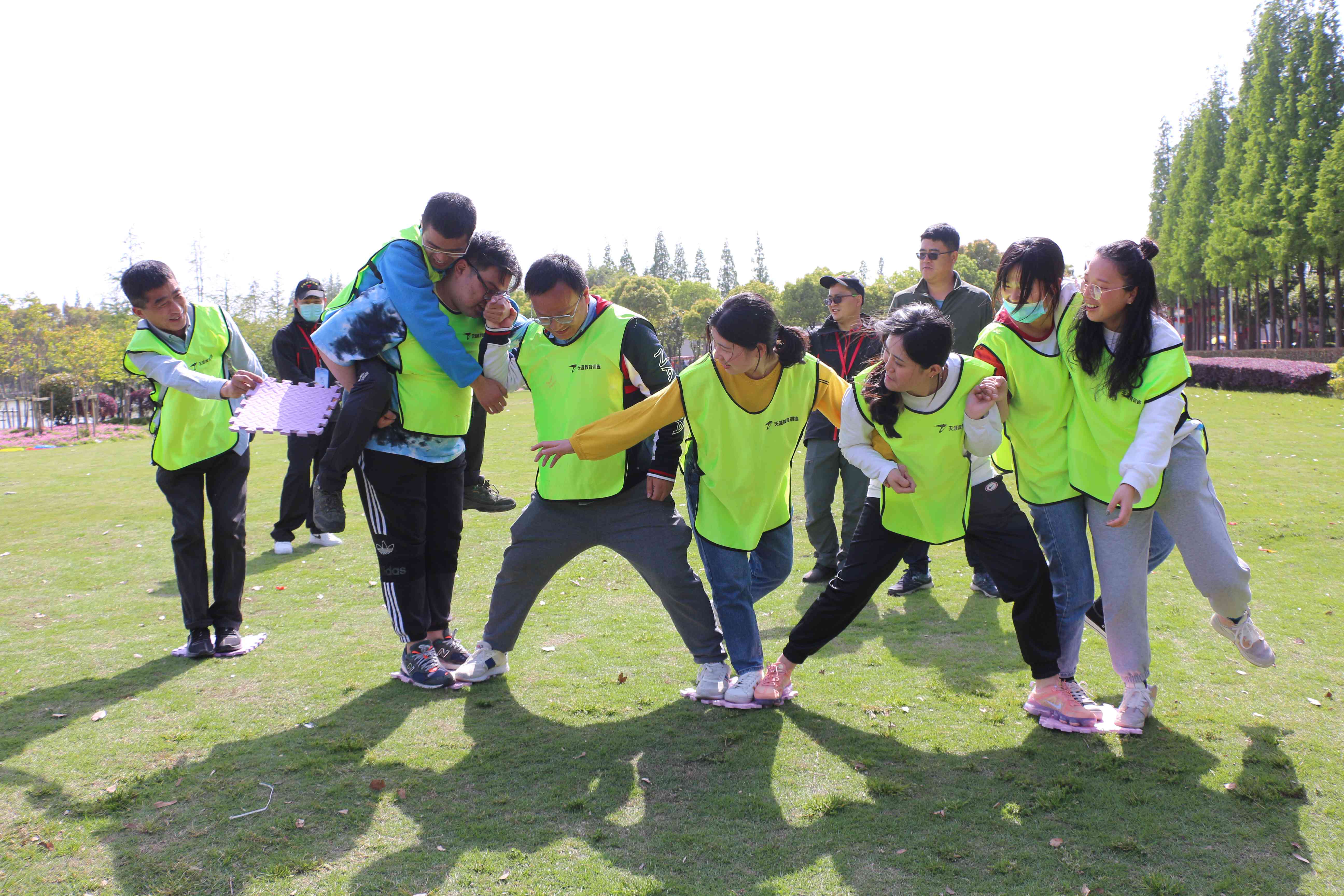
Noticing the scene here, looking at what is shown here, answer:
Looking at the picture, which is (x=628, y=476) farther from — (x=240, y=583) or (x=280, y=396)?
(x=240, y=583)

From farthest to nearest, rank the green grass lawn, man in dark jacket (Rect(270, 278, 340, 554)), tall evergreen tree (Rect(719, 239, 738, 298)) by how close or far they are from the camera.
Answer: tall evergreen tree (Rect(719, 239, 738, 298)) < man in dark jacket (Rect(270, 278, 340, 554)) < the green grass lawn

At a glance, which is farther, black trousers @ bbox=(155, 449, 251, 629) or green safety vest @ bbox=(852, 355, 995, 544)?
black trousers @ bbox=(155, 449, 251, 629)

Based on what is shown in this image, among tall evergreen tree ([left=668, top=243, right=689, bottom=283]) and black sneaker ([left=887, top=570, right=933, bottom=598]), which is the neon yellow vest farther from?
tall evergreen tree ([left=668, top=243, right=689, bottom=283])

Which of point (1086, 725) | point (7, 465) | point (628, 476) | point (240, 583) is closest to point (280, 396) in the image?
point (240, 583)

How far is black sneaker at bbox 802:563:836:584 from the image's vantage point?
648 centimetres

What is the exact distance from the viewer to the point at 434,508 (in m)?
4.62

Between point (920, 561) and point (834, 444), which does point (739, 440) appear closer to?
point (834, 444)

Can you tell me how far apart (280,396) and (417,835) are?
2528 millimetres

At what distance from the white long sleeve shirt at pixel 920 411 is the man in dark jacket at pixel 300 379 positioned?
18.0ft

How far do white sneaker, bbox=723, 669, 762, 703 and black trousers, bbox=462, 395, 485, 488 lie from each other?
82.1 inches

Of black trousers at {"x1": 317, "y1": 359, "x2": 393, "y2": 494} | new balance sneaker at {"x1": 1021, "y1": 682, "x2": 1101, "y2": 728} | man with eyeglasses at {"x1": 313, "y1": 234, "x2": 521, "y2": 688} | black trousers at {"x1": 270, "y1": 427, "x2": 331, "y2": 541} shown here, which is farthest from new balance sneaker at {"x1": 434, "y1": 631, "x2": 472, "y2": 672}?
black trousers at {"x1": 270, "y1": 427, "x2": 331, "y2": 541}

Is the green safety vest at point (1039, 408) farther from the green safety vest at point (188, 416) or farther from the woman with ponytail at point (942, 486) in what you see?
the green safety vest at point (188, 416)

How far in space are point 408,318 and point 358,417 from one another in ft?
1.74

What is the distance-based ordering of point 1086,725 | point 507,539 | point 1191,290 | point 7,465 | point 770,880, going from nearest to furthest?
point 770,880 < point 1086,725 < point 507,539 < point 7,465 < point 1191,290
